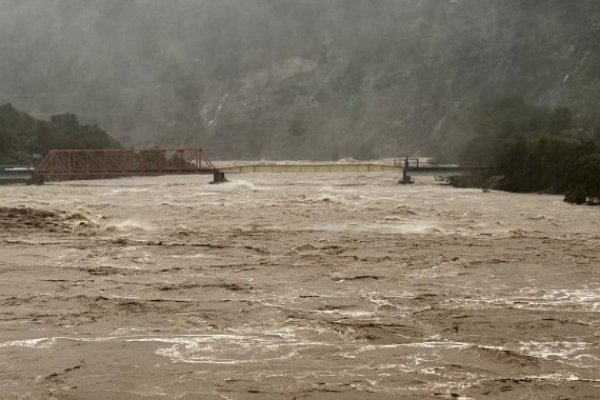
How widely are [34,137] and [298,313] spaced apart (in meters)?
98.0

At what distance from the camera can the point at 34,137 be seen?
102 meters

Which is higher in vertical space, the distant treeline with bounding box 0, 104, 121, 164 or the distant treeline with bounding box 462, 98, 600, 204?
the distant treeline with bounding box 0, 104, 121, 164

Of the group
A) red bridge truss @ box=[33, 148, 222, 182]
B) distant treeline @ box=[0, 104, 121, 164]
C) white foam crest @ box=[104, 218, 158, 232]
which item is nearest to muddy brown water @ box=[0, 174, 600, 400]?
white foam crest @ box=[104, 218, 158, 232]

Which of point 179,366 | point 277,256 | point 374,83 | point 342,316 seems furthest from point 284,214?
point 374,83

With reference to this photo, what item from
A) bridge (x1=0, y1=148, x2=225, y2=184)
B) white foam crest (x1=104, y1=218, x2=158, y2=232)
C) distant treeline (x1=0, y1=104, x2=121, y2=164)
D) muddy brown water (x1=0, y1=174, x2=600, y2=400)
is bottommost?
muddy brown water (x1=0, y1=174, x2=600, y2=400)

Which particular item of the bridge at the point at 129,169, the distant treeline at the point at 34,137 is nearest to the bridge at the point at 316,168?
the bridge at the point at 129,169

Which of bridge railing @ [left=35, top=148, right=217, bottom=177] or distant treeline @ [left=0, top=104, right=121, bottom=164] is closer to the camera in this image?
bridge railing @ [left=35, top=148, right=217, bottom=177]

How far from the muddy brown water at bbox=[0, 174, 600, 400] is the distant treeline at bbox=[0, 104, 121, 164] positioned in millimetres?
74438

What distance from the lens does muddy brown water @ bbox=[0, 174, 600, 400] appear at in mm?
9578

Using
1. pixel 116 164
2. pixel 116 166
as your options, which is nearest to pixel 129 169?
pixel 116 164

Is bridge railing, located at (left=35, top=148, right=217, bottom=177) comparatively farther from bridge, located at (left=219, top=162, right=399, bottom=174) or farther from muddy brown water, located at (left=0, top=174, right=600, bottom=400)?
muddy brown water, located at (left=0, top=174, right=600, bottom=400)

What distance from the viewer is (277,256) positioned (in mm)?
20750

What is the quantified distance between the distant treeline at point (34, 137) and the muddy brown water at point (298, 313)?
74438mm

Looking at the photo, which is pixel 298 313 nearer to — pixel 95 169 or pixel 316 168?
pixel 95 169
